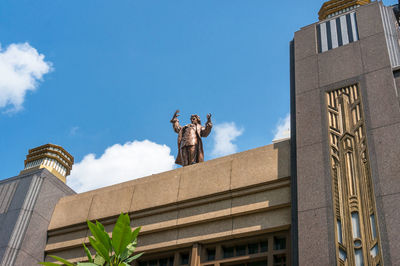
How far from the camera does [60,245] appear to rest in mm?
14406

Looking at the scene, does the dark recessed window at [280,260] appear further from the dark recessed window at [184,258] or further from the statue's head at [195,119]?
the statue's head at [195,119]

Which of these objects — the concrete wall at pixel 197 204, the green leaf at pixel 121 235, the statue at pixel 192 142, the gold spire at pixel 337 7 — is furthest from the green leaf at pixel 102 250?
the gold spire at pixel 337 7

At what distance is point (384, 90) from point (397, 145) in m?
1.61

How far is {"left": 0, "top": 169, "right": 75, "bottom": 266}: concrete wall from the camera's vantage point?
46.3ft

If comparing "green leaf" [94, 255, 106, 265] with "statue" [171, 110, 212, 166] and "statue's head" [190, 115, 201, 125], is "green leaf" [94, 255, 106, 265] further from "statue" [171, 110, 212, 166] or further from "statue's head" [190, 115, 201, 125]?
"statue's head" [190, 115, 201, 125]

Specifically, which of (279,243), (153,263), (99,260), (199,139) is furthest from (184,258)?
(199,139)

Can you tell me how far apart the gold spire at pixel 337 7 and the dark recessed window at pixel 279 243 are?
7316mm

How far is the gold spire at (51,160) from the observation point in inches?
658

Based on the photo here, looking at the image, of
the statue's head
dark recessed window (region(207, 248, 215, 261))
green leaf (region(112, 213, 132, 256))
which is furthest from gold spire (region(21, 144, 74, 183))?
green leaf (region(112, 213, 132, 256))

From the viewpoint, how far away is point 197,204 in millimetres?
12688

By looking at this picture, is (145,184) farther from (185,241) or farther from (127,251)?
(127,251)

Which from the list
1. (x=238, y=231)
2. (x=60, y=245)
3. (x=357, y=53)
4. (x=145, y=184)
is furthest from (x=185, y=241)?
(x=357, y=53)

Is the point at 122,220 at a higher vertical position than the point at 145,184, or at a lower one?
lower

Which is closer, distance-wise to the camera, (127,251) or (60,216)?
(127,251)
